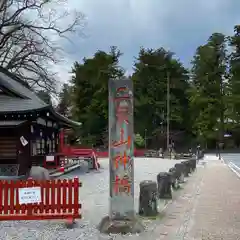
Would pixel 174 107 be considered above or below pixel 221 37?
below

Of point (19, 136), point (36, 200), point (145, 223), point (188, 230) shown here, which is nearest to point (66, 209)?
point (36, 200)

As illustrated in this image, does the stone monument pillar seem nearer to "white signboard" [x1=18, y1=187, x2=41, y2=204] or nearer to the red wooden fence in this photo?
the red wooden fence

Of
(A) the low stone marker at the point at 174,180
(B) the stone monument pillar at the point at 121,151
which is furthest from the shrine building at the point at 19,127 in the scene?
(B) the stone monument pillar at the point at 121,151

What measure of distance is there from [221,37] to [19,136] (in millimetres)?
63214

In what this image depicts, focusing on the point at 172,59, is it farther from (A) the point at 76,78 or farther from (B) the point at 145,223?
(B) the point at 145,223

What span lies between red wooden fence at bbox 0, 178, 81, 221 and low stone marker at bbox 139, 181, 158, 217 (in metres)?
1.78

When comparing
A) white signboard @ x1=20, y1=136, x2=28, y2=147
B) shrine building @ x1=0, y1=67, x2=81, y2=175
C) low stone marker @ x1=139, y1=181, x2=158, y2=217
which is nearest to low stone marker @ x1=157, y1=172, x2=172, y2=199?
low stone marker @ x1=139, y1=181, x2=158, y2=217

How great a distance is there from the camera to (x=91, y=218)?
9969 mm

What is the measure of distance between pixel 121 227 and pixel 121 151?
1.47 meters

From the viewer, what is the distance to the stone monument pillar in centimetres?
848

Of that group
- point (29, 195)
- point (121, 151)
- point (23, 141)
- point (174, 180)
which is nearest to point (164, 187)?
point (174, 180)

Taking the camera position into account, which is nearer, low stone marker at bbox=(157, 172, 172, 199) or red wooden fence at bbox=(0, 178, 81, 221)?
red wooden fence at bbox=(0, 178, 81, 221)

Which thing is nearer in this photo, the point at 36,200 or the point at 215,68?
the point at 36,200

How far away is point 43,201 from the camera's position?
8.90 meters
